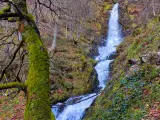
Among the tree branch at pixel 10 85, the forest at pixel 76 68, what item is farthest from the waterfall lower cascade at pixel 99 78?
the tree branch at pixel 10 85

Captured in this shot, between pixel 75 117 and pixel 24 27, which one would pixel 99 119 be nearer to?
pixel 75 117

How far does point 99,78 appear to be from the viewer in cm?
1853

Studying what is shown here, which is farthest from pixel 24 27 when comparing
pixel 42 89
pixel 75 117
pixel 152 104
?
pixel 75 117

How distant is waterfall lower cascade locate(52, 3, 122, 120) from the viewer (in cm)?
1362

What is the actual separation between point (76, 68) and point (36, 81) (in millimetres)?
12800

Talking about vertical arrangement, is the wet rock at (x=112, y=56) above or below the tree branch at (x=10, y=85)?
below

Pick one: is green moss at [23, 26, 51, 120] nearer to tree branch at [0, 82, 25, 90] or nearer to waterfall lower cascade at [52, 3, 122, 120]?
tree branch at [0, 82, 25, 90]

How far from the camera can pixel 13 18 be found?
5836mm

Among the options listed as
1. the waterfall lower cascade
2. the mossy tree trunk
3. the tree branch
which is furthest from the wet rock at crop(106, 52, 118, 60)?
the tree branch

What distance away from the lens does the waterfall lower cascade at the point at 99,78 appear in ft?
44.7

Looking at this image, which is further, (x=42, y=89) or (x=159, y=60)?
(x=159, y=60)

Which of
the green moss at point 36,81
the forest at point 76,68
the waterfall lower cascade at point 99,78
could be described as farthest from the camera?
the waterfall lower cascade at point 99,78

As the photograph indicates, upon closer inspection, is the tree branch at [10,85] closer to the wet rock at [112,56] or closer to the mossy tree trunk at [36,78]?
the mossy tree trunk at [36,78]

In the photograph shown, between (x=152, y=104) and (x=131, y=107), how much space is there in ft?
3.04
